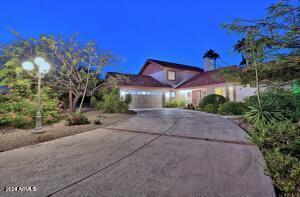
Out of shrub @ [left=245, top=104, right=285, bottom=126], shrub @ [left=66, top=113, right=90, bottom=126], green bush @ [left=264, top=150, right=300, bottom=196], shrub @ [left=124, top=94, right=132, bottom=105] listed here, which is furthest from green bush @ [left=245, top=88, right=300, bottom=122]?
shrub @ [left=124, top=94, right=132, bottom=105]

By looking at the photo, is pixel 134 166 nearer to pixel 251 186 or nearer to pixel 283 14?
pixel 251 186

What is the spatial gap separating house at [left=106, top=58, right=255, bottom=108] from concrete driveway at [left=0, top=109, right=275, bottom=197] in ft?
34.6

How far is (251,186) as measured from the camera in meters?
2.34

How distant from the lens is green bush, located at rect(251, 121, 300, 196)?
7.27 ft

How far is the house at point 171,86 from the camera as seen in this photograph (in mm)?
14734

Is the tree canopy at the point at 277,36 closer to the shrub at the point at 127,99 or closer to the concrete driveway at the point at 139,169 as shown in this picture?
the concrete driveway at the point at 139,169

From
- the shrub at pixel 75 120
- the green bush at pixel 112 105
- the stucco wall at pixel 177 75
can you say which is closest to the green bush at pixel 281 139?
the shrub at pixel 75 120

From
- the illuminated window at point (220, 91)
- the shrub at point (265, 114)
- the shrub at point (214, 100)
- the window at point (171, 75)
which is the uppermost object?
the window at point (171, 75)

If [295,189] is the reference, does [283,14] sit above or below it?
above

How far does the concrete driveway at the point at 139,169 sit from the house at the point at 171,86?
415 inches

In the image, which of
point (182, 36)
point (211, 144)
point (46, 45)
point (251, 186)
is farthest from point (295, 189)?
point (182, 36)

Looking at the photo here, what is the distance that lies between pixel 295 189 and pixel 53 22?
7847cm

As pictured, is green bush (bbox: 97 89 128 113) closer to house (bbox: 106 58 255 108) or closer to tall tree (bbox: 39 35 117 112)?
house (bbox: 106 58 255 108)

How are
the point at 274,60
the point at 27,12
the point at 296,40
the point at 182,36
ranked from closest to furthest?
the point at 296,40 < the point at 274,60 < the point at 27,12 < the point at 182,36
